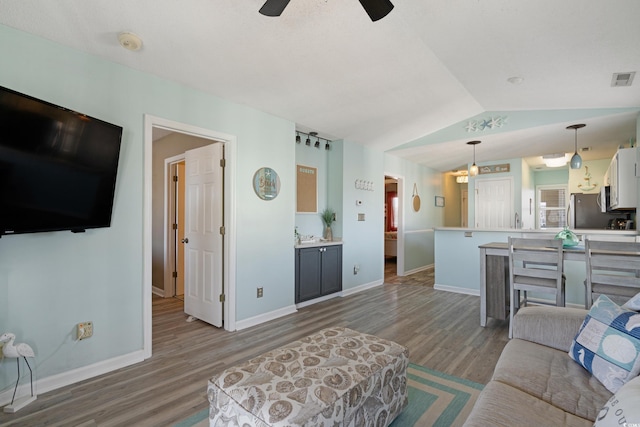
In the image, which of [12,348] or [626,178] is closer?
[12,348]

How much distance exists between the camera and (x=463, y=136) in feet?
17.1

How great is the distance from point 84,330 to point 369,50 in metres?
3.21

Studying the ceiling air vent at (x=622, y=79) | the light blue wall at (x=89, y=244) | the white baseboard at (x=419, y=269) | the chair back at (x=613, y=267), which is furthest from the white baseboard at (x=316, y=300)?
the ceiling air vent at (x=622, y=79)

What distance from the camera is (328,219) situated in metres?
4.92

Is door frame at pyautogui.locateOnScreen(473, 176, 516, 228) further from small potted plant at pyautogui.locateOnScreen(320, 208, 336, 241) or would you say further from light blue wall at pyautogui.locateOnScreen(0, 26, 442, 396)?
light blue wall at pyautogui.locateOnScreen(0, 26, 442, 396)

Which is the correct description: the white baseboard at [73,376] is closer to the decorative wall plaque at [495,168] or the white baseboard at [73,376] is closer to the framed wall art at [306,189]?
the framed wall art at [306,189]

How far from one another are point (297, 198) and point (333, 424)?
3421 mm

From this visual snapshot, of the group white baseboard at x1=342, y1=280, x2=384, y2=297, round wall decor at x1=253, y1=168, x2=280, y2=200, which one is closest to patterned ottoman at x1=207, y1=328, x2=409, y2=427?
round wall decor at x1=253, y1=168, x2=280, y2=200

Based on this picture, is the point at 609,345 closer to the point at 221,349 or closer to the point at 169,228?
the point at 221,349

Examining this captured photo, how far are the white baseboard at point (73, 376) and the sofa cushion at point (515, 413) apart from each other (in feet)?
8.41

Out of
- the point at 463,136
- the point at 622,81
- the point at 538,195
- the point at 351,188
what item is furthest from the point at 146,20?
the point at 538,195

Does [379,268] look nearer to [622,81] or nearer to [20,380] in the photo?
[622,81]

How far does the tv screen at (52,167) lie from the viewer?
72.2 inches

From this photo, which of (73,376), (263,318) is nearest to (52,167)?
(73,376)
